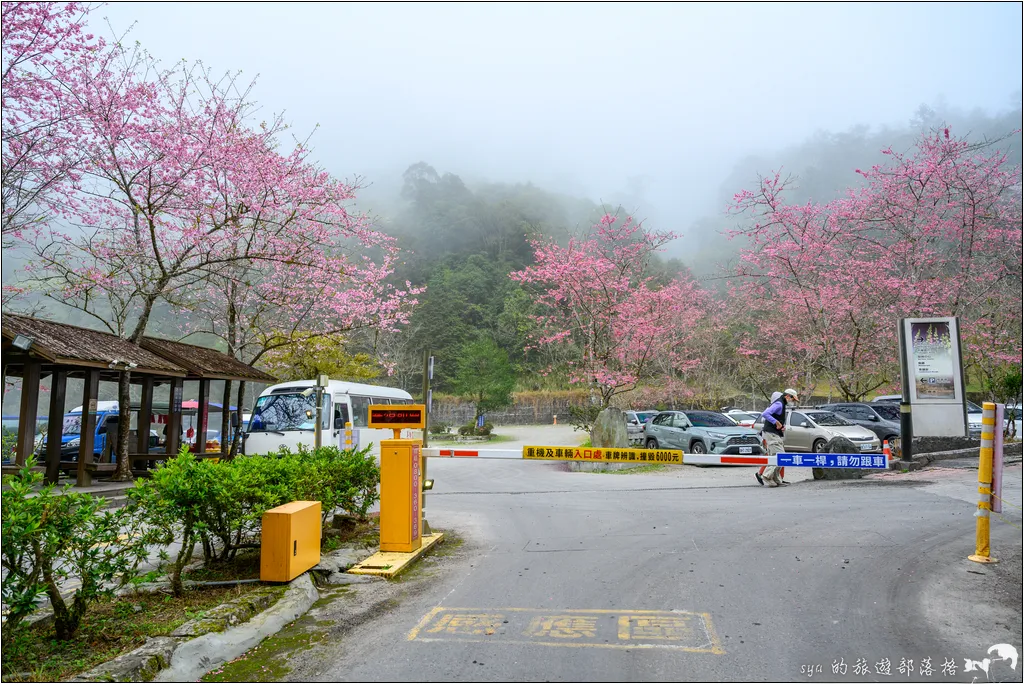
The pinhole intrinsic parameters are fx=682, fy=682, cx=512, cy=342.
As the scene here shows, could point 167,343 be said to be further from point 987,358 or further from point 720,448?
point 987,358

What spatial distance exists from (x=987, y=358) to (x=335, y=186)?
66.5 ft

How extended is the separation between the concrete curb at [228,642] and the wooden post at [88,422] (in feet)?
35.3

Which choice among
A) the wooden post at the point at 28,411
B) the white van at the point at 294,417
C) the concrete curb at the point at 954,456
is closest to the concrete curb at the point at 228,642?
the wooden post at the point at 28,411

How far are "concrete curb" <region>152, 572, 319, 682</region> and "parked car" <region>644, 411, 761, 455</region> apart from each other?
1361 cm

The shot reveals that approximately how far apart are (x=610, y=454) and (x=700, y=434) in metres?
11.9

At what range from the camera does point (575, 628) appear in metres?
4.76

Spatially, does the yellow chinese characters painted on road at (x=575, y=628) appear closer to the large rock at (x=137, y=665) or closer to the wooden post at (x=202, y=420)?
the large rock at (x=137, y=665)

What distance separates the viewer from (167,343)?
17500mm

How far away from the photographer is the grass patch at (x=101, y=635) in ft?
12.5

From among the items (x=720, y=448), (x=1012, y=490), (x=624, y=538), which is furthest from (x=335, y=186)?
(x=1012, y=490)

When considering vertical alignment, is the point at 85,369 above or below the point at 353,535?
above

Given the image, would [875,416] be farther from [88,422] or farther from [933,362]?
[88,422]

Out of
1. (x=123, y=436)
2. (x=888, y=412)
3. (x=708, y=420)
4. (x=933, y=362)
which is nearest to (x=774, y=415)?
(x=933, y=362)

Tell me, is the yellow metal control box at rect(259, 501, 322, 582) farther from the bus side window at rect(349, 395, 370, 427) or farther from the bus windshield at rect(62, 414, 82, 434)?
the bus windshield at rect(62, 414, 82, 434)
